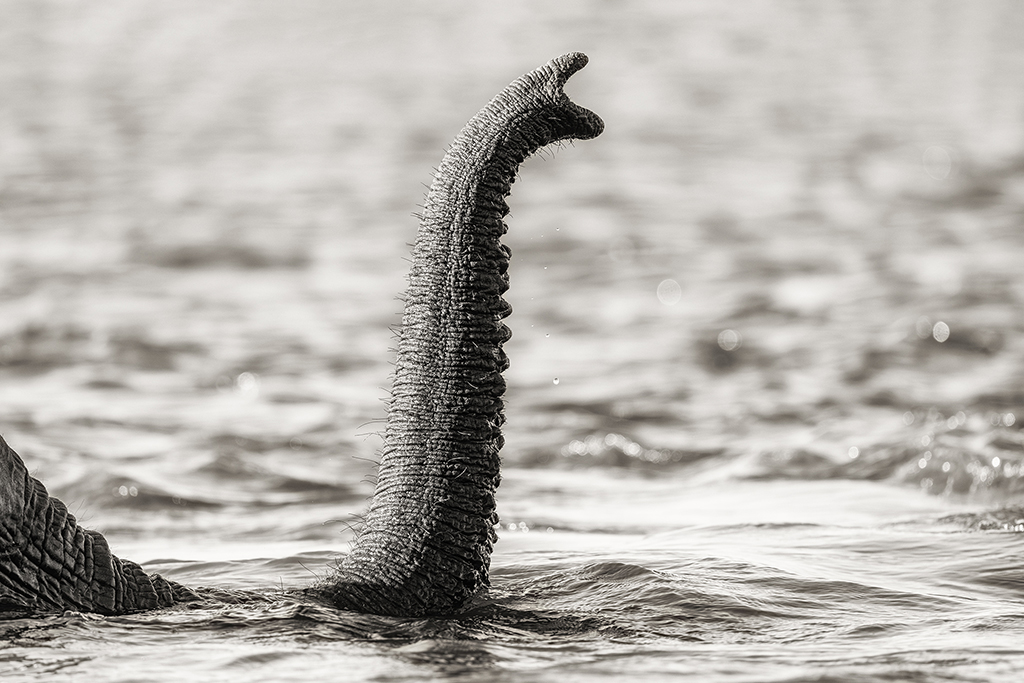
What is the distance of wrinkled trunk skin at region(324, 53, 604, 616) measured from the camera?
494 centimetres

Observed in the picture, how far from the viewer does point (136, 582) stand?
5348mm

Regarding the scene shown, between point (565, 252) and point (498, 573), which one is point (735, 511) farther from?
point (565, 252)

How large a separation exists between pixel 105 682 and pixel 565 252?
15632mm

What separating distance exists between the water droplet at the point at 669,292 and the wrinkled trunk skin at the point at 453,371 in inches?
495

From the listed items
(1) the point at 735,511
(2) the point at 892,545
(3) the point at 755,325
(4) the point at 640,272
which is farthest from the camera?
(4) the point at 640,272

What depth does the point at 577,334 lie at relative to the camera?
16.1m

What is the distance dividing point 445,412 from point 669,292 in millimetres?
13256

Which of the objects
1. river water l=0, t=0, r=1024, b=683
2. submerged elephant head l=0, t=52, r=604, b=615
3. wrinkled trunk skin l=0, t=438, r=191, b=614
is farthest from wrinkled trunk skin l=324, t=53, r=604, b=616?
wrinkled trunk skin l=0, t=438, r=191, b=614

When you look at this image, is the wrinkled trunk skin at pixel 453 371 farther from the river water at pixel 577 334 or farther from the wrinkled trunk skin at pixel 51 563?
the wrinkled trunk skin at pixel 51 563

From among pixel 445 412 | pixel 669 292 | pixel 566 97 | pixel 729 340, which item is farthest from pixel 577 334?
pixel 445 412

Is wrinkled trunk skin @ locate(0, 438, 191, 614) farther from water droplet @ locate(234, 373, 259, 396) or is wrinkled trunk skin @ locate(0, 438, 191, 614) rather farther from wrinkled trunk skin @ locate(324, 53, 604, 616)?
water droplet @ locate(234, 373, 259, 396)

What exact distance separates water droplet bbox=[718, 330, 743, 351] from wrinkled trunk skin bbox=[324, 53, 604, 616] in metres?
10.2

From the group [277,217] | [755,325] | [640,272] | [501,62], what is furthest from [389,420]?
[501,62]

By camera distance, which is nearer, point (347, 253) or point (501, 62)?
point (347, 253)
